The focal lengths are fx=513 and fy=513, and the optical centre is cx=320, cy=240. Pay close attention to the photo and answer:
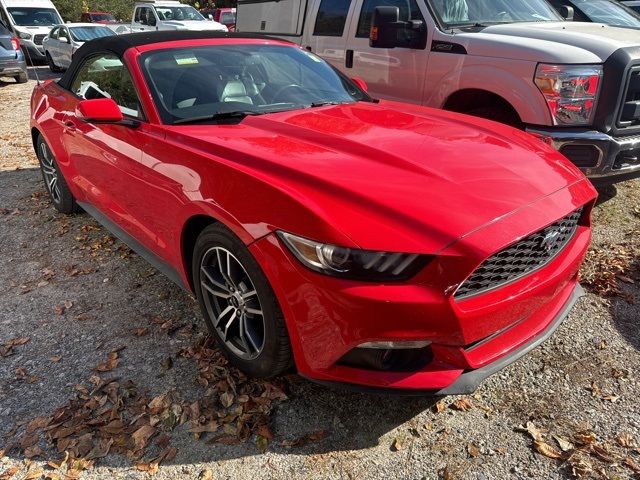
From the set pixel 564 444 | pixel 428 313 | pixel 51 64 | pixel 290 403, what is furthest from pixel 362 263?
pixel 51 64

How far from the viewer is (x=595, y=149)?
3.87 m

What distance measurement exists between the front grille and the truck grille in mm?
2109

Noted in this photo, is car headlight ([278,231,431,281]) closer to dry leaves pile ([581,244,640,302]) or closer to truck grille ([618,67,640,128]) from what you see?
dry leaves pile ([581,244,640,302])

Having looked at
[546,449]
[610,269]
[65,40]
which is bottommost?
[65,40]

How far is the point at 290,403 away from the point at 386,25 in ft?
12.2

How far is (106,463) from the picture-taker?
2.24 metres

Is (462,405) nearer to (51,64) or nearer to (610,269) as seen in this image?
(610,269)

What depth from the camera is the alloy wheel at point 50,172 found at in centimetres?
479

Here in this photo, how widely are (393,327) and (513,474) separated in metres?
0.86

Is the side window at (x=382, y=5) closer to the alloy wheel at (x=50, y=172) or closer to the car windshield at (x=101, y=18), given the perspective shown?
the alloy wheel at (x=50, y=172)

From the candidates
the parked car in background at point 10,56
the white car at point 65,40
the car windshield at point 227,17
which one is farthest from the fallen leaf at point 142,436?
the car windshield at point 227,17

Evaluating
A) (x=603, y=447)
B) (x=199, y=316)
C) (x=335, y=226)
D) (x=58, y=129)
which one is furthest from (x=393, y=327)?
(x=58, y=129)

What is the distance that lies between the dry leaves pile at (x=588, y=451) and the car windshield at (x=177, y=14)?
1806 centimetres

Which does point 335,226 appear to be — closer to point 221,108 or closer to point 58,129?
point 221,108
